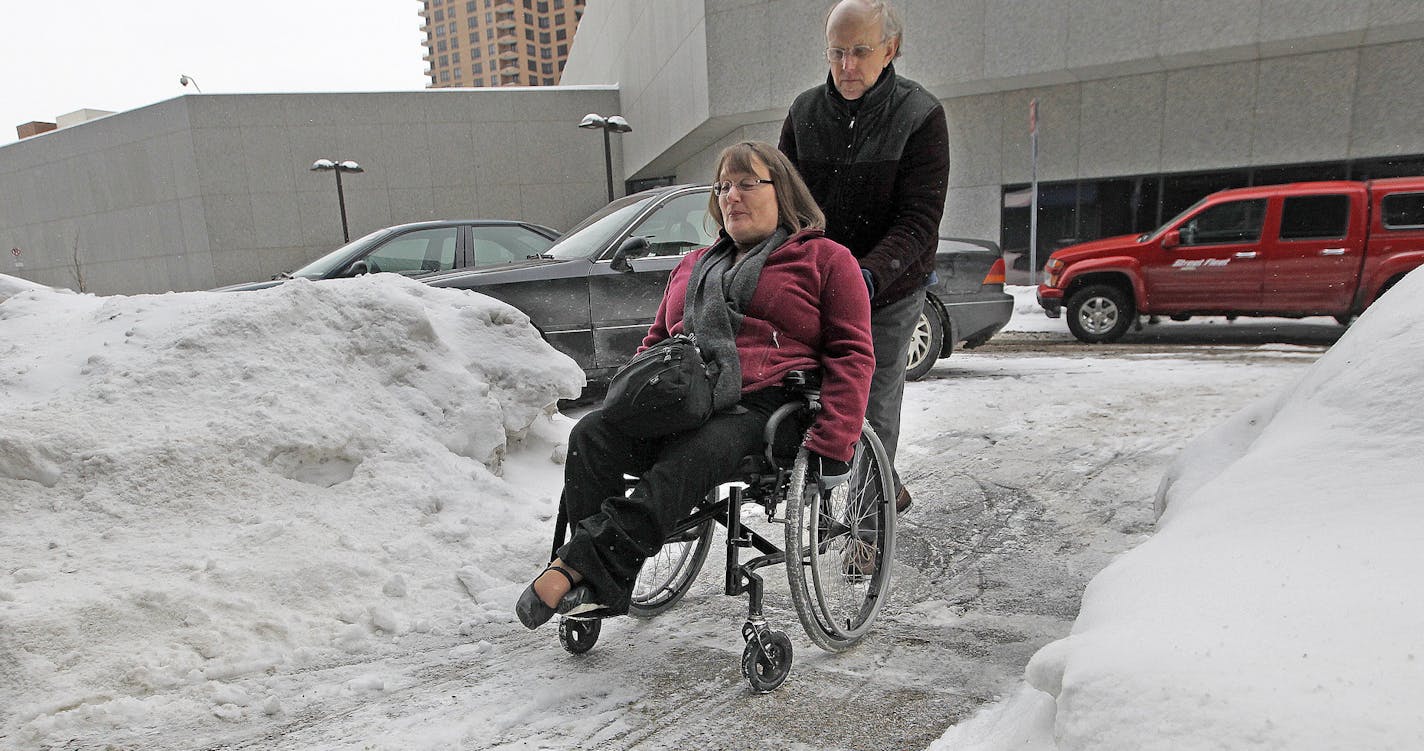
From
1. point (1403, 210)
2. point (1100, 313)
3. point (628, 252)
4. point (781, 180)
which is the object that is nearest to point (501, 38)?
point (1100, 313)

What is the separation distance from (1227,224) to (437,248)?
864cm

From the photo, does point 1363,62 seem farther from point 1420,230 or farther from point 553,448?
point 553,448

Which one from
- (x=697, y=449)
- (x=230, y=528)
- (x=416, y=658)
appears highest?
(x=697, y=449)

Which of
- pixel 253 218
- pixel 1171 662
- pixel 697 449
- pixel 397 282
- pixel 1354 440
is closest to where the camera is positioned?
pixel 1171 662

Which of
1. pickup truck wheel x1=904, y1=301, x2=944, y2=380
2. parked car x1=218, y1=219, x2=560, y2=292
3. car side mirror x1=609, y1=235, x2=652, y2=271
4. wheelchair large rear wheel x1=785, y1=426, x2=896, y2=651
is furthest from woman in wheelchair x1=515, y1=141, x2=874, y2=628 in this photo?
parked car x1=218, y1=219, x2=560, y2=292

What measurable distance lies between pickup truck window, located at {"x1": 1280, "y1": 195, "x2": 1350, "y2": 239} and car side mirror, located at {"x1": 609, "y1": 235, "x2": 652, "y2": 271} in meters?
7.43

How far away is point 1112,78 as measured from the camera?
573 inches

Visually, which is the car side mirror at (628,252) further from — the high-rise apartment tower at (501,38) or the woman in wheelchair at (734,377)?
the high-rise apartment tower at (501,38)

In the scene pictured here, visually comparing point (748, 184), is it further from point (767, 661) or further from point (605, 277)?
point (605, 277)

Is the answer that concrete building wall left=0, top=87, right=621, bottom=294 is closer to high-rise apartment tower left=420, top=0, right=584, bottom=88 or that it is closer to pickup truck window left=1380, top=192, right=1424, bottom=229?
pickup truck window left=1380, top=192, right=1424, bottom=229

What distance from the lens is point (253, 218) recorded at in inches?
951

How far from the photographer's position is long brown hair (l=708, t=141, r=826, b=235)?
100 inches

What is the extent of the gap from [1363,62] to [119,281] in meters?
33.5

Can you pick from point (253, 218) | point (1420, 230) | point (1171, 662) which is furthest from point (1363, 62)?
point (253, 218)
